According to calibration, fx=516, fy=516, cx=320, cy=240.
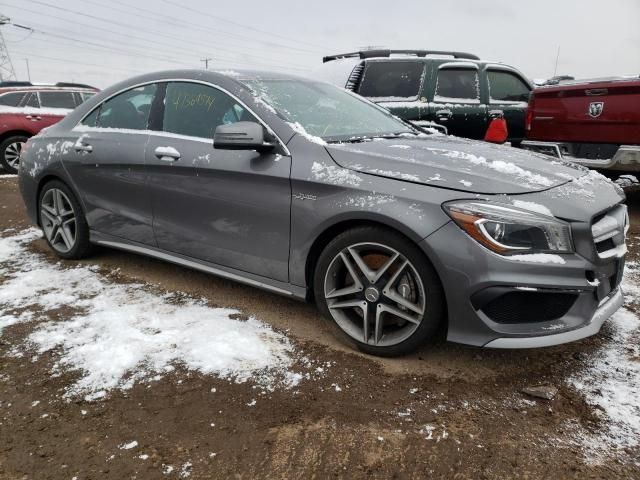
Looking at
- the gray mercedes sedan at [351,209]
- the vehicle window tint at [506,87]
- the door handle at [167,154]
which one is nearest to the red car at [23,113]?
the gray mercedes sedan at [351,209]

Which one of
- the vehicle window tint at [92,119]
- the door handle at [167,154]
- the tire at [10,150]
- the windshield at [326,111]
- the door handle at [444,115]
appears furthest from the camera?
the tire at [10,150]

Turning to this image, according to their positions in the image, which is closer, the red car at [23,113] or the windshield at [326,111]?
the windshield at [326,111]

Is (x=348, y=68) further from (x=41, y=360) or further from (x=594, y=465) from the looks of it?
(x=594, y=465)

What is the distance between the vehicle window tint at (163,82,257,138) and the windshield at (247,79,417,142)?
196 millimetres

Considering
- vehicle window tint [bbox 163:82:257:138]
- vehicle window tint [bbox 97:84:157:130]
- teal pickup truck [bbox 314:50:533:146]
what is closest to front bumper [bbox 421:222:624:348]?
vehicle window tint [bbox 163:82:257:138]

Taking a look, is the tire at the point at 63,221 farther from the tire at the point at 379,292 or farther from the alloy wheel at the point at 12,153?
the alloy wheel at the point at 12,153

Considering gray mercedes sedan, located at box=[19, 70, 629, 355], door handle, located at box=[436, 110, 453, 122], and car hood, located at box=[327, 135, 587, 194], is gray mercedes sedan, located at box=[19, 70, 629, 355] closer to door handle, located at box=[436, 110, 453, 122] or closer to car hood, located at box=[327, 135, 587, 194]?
car hood, located at box=[327, 135, 587, 194]

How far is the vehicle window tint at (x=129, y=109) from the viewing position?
12.0 ft

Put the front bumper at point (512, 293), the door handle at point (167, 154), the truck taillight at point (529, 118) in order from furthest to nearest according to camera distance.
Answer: the truck taillight at point (529, 118)
the door handle at point (167, 154)
the front bumper at point (512, 293)

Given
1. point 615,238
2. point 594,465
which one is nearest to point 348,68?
point 615,238

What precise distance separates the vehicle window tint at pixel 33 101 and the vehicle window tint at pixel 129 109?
22.5 feet

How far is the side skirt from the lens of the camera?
300 centimetres

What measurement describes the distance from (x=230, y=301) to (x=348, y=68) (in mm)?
4350

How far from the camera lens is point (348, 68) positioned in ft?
22.2
